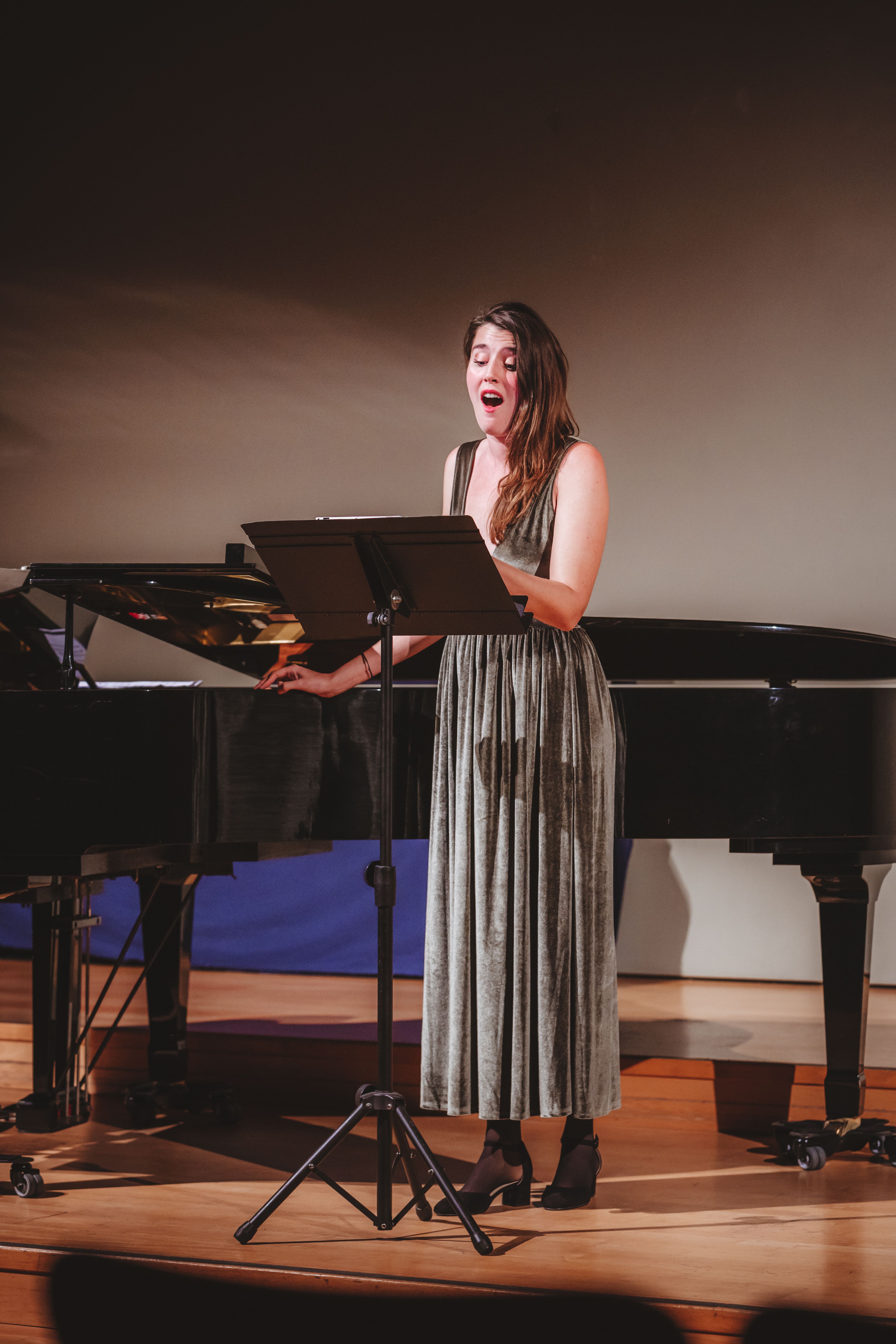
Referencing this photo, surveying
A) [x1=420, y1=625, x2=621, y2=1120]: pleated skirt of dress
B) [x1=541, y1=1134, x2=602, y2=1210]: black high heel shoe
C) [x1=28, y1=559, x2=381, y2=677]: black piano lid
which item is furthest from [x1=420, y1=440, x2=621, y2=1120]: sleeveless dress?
[x1=28, y1=559, x2=381, y2=677]: black piano lid

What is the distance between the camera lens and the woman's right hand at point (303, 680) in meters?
2.12

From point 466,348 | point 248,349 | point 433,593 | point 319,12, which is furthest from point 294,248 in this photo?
point 433,593

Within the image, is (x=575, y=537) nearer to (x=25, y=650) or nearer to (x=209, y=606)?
(x=209, y=606)

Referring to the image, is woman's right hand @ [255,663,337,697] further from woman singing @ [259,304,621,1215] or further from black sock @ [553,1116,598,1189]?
black sock @ [553,1116,598,1189]

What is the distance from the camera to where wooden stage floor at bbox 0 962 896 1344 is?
169 cm

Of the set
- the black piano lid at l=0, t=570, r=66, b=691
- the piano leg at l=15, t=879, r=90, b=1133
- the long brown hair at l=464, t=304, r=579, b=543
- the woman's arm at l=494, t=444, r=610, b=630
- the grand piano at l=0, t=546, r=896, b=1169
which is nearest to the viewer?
the woman's arm at l=494, t=444, r=610, b=630

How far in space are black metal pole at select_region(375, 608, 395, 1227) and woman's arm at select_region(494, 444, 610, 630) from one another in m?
0.25

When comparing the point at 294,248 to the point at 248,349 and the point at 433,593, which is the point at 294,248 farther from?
the point at 433,593

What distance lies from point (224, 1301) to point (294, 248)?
4385 mm

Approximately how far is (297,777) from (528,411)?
32.1 inches

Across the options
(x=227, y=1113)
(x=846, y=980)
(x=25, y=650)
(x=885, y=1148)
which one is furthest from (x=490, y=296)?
(x=885, y=1148)

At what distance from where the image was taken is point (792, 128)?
15.1 feet

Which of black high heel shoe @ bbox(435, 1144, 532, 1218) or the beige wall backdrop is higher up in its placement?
the beige wall backdrop

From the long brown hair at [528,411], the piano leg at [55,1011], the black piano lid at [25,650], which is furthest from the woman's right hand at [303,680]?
the piano leg at [55,1011]
